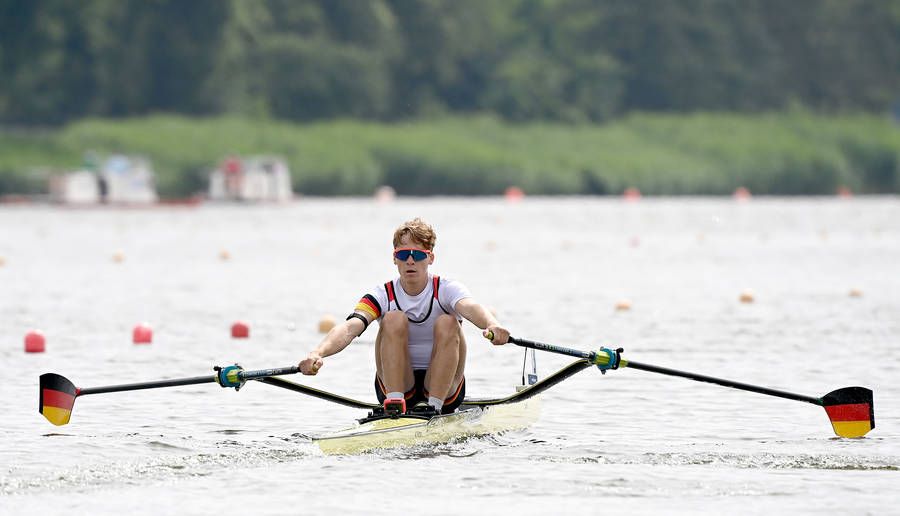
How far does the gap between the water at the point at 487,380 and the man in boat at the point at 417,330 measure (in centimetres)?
50

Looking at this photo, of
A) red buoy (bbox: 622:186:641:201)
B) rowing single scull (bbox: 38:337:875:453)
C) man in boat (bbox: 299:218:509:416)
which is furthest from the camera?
red buoy (bbox: 622:186:641:201)

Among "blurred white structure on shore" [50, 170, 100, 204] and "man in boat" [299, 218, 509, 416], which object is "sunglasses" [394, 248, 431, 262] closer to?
"man in boat" [299, 218, 509, 416]

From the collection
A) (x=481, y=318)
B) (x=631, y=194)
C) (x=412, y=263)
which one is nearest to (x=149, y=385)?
(x=412, y=263)

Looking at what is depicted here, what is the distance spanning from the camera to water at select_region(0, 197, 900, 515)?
34.0ft

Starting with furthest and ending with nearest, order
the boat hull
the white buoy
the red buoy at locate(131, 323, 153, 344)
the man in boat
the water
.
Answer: the white buoy, the red buoy at locate(131, 323, 153, 344), the man in boat, the boat hull, the water

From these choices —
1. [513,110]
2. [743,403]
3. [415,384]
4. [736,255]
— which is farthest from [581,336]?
[513,110]

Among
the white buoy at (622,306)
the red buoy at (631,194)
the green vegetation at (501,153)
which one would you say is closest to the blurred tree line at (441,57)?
the green vegetation at (501,153)

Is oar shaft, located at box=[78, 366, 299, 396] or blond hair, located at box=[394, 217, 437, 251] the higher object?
blond hair, located at box=[394, 217, 437, 251]

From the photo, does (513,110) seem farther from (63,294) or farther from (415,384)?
(415,384)

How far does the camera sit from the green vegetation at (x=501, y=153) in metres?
65.2

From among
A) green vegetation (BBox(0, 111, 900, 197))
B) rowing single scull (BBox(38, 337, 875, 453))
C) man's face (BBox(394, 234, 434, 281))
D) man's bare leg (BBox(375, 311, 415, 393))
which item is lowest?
rowing single scull (BBox(38, 337, 875, 453))

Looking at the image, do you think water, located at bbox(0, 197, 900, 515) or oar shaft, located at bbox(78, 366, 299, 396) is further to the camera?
oar shaft, located at bbox(78, 366, 299, 396)

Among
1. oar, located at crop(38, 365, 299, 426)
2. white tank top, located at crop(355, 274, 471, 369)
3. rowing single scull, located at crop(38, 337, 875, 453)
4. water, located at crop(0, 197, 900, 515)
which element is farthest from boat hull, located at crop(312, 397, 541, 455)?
oar, located at crop(38, 365, 299, 426)

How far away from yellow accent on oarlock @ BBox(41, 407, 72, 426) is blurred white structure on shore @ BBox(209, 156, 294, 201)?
149 ft
